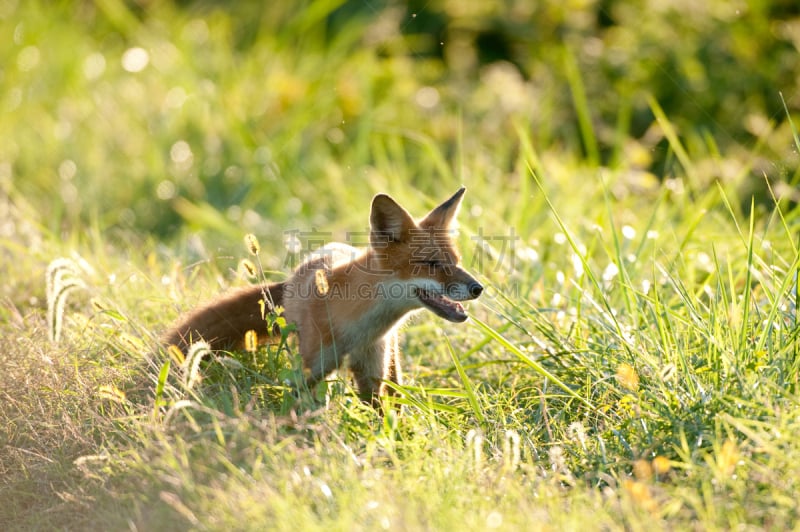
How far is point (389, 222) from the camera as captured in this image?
5008 mm

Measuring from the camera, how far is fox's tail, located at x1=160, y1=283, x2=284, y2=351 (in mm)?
5109

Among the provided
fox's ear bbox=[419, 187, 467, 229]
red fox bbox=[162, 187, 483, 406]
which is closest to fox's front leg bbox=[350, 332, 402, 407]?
red fox bbox=[162, 187, 483, 406]

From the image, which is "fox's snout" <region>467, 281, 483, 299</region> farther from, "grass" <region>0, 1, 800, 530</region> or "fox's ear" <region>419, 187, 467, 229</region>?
"fox's ear" <region>419, 187, 467, 229</region>

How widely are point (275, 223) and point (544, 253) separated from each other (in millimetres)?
2657

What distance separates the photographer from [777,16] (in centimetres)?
1004

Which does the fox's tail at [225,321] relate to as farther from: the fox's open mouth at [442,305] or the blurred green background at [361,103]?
the blurred green background at [361,103]

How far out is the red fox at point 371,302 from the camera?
4.88 metres

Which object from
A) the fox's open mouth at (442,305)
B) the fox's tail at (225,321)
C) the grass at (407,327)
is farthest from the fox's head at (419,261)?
the fox's tail at (225,321)

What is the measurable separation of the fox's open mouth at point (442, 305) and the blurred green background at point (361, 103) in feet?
8.80

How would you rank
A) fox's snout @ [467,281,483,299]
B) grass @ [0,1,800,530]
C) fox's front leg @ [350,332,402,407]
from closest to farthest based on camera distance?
grass @ [0,1,800,530] < fox's snout @ [467,281,483,299] < fox's front leg @ [350,332,402,407]

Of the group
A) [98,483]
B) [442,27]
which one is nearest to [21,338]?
[98,483]

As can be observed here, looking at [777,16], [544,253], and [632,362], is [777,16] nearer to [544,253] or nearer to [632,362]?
[544,253]

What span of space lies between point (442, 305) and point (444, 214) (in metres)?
0.62

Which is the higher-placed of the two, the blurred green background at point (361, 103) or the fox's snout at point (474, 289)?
the blurred green background at point (361, 103)
